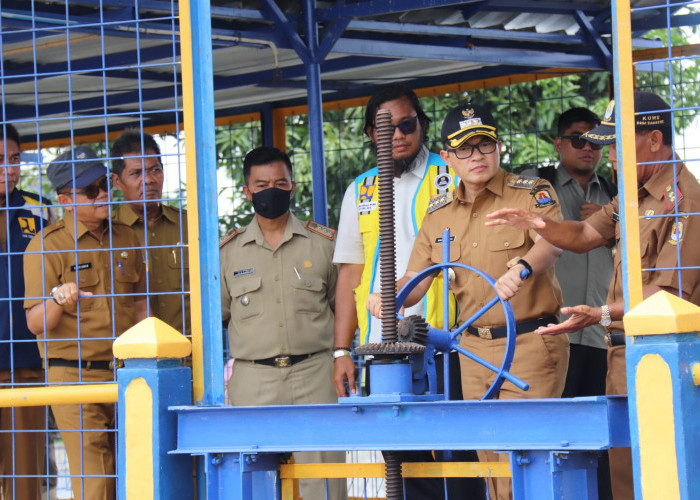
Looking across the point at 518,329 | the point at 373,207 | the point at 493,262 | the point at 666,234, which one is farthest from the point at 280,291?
the point at 666,234

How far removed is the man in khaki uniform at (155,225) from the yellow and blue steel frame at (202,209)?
5.09ft

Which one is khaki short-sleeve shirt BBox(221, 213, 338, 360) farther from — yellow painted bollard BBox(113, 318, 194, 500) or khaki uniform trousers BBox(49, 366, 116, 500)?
yellow painted bollard BBox(113, 318, 194, 500)

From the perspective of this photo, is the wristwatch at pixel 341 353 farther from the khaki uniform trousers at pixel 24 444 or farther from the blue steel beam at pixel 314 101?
the khaki uniform trousers at pixel 24 444

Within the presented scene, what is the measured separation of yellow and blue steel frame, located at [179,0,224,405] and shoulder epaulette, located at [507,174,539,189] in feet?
4.18

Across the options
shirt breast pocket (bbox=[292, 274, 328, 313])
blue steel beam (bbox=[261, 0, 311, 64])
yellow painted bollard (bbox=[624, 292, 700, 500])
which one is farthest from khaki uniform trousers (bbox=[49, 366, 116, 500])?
yellow painted bollard (bbox=[624, 292, 700, 500])

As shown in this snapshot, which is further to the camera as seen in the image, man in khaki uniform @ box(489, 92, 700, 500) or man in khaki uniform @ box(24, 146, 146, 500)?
man in khaki uniform @ box(24, 146, 146, 500)

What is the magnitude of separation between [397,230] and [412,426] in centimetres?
158

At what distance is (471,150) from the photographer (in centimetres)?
412

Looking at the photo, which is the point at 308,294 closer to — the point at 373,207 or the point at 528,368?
the point at 373,207

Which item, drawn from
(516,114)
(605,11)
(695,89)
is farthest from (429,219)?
(516,114)

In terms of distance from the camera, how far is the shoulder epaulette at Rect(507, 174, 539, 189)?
4176 millimetres

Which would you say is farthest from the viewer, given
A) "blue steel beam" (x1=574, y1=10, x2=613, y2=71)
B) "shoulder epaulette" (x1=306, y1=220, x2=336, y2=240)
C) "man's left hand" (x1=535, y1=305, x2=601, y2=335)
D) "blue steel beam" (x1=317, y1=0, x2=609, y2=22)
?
"blue steel beam" (x1=574, y1=10, x2=613, y2=71)

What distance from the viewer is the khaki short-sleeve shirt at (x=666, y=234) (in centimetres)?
359

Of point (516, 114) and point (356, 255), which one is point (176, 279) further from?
point (516, 114)
